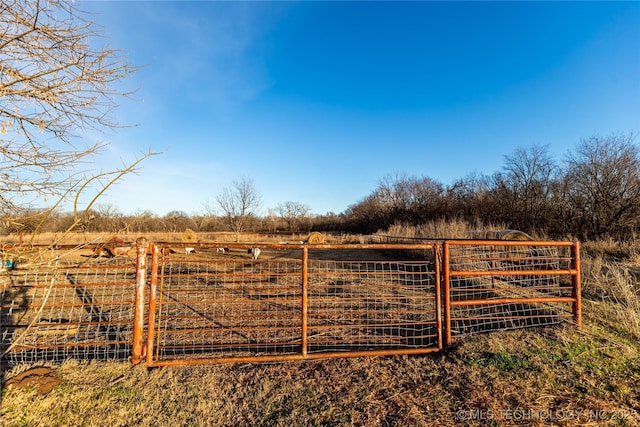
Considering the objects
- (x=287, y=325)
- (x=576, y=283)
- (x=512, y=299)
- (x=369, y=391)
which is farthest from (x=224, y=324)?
(x=576, y=283)

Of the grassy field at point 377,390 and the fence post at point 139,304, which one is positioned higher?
the fence post at point 139,304

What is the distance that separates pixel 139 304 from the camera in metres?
3.41

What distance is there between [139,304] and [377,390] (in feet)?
9.32

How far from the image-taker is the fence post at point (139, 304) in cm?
339

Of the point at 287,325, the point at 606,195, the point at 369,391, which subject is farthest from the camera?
the point at 606,195

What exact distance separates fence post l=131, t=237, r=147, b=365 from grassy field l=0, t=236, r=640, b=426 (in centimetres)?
17

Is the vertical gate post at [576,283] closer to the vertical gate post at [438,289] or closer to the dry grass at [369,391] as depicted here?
the dry grass at [369,391]

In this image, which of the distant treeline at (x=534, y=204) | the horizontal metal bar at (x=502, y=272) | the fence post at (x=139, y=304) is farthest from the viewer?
the distant treeline at (x=534, y=204)

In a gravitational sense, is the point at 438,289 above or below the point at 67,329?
above

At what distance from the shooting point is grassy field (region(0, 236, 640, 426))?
258 centimetres

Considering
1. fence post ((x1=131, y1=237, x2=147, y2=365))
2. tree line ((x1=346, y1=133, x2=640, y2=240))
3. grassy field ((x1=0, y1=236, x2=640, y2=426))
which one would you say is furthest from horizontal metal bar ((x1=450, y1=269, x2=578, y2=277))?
tree line ((x1=346, y1=133, x2=640, y2=240))

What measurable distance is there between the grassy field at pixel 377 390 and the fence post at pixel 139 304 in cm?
17

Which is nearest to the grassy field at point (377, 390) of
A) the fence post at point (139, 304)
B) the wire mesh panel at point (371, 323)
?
the fence post at point (139, 304)

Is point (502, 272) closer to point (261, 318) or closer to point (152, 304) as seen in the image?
point (261, 318)
